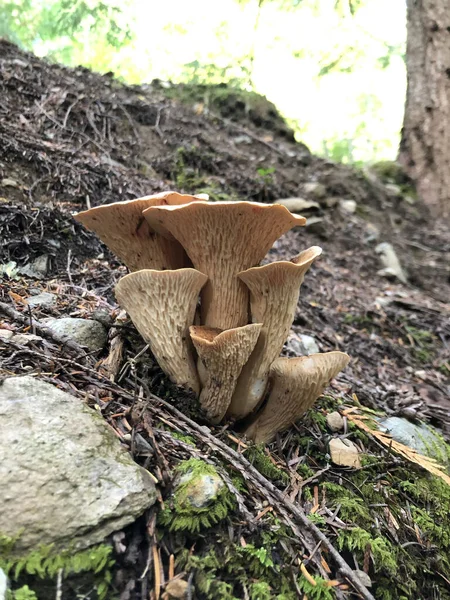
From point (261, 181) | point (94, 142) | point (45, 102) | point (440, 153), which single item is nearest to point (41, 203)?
point (94, 142)

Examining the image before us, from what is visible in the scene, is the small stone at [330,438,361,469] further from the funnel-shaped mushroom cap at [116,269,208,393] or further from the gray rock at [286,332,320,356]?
the gray rock at [286,332,320,356]

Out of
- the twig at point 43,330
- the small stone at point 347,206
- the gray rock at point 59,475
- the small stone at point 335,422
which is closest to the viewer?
the gray rock at point 59,475

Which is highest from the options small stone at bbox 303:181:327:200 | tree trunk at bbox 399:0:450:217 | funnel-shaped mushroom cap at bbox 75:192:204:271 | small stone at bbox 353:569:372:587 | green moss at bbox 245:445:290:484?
tree trunk at bbox 399:0:450:217

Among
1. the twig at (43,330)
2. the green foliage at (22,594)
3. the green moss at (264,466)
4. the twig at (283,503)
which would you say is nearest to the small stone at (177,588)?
the green foliage at (22,594)

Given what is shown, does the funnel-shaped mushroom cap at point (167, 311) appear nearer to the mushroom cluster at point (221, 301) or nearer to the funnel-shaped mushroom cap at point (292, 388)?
the mushroom cluster at point (221, 301)

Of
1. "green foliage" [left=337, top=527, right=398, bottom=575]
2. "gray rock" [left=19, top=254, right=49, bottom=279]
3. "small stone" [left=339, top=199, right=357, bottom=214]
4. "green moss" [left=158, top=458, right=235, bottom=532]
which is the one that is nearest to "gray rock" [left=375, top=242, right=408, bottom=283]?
"small stone" [left=339, top=199, right=357, bottom=214]

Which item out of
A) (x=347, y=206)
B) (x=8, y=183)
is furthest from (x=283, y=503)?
(x=347, y=206)

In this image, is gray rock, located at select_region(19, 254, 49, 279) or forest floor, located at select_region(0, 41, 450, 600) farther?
gray rock, located at select_region(19, 254, 49, 279)
